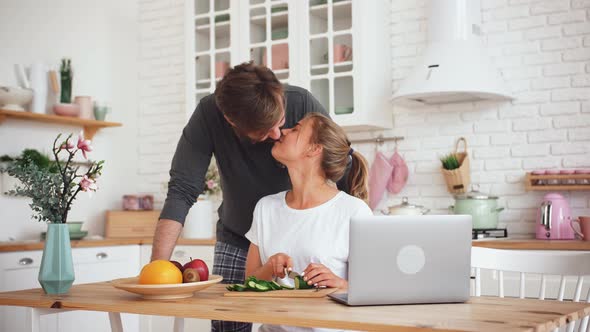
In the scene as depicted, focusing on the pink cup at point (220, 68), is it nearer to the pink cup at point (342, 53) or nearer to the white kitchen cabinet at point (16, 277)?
the pink cup at point (342, 53)

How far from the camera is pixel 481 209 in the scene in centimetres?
376

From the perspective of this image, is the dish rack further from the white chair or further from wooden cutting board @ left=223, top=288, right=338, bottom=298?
wooden cutting board @ left=223, top=288, right=338, bottom=298

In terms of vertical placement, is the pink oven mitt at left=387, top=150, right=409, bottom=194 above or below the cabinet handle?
above

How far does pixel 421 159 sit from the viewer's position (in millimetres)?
4191

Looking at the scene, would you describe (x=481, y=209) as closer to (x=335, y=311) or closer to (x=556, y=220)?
(x=556, y=220)

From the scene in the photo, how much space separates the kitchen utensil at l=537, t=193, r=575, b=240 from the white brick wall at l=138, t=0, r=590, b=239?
0.17 metres

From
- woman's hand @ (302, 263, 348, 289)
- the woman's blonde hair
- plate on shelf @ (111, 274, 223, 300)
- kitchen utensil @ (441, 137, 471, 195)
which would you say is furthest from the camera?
kitchen utensil @ (441, 137, 471, 195)

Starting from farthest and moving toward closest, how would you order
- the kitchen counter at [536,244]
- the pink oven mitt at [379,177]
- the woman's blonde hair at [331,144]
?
the pink oven mitt at [379,177] < the kitchen counter at [536,244] < the woman's blonde hair at [331,144]

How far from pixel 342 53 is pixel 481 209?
1135mm

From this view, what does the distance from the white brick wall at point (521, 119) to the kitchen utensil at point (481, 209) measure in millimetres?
201

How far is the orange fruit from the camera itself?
1835mm

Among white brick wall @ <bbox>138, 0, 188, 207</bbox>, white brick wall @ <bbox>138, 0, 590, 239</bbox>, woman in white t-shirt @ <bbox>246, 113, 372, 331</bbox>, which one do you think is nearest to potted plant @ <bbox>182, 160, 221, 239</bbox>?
white brick wall @ <bbox>138, 0, 188, 207</bbox>

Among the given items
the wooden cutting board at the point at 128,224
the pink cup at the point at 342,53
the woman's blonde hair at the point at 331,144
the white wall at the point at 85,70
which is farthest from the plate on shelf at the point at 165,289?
the wooden cutting board at the point at 128,224

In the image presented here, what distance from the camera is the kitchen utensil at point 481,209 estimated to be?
148 inches
